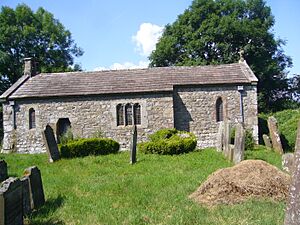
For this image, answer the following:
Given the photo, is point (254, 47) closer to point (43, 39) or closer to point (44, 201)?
point (43, 39)

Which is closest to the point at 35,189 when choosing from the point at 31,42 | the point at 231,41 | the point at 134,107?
the point at 134,107

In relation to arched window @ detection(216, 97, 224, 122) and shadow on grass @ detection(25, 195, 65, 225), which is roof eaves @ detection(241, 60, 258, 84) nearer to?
arched window @ detection(216, 97, 224, 122)

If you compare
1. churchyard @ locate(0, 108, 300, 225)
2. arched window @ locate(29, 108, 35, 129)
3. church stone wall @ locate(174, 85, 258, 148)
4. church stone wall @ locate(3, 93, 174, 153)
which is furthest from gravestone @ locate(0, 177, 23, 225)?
arched window @ locate(29, 108, 35, 129)

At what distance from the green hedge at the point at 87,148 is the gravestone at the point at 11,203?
1046cm

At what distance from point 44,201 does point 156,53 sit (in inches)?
1347

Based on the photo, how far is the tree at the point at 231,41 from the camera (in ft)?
121

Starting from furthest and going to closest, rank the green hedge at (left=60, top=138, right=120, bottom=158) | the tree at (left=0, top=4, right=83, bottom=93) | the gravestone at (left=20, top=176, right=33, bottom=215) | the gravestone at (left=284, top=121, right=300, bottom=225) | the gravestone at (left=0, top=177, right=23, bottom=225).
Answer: the tree at (left=0, top=4, right=83, bottom=93) < the green hedge at (left=60, top=138, right=120, bottom=158) < the gravestone at (left=20, top=176, right=33, bottom=215) < the gravestone at (left=0, top=177, right=23, bottom=225) < the gravestone at (left=284, top=121, right=300, bottom=225)

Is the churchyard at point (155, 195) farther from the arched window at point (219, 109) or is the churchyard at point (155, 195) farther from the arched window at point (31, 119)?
the arched window at point (31, 119)

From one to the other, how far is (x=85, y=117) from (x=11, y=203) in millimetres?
16085

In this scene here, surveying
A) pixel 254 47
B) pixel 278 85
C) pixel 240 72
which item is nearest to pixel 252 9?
pixel 254 47

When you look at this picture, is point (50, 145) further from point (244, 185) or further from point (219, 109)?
point (219, 109)

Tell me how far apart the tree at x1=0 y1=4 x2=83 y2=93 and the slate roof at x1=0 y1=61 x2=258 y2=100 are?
16867mm

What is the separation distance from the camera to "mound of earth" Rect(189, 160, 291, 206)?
7230 mm

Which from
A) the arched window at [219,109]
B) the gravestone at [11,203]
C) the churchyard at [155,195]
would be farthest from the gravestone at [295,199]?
the arched window at [219,109]
